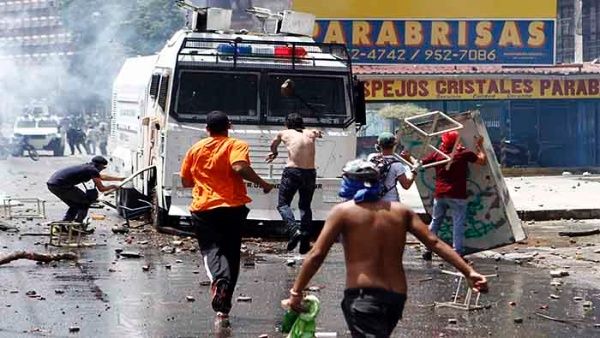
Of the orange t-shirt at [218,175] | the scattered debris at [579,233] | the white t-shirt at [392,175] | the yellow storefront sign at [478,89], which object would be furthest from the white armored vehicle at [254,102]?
the yellow storefront sign at [478,89]

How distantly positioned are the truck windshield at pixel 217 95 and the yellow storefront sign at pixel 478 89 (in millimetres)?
15130

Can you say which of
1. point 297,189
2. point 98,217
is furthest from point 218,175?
point 98,217

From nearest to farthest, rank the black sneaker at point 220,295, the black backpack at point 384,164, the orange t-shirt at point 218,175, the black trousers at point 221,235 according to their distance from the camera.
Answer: the black sneaker at point 220,295 < the black trousers at point 221,235 < the orange t-shirt at point 218,175 < the black backpack at point 384,164

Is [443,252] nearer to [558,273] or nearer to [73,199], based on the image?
[558,273]

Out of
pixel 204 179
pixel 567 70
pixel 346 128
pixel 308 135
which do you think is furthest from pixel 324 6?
pixel 204 179

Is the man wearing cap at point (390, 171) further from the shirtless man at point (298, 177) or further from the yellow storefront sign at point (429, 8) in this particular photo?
the yellow storefront sign at point (429, 8)

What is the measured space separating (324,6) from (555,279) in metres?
A: 19.1

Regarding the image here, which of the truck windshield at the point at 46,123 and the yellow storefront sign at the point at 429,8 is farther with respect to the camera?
the truck windshield at the point at 46,123

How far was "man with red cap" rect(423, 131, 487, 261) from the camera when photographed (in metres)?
11.9

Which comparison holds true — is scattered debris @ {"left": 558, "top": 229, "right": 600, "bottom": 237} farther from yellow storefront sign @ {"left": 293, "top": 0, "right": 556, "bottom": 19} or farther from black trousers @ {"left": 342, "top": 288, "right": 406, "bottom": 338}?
yellow storefront sign @ {"left": 293, "top": 0, "right": 556, "bottom": 19}

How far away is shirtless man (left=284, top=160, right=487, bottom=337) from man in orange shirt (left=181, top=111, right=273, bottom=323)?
3.10m

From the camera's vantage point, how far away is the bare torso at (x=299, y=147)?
44.0ft

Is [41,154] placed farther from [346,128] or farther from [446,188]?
[446,188]

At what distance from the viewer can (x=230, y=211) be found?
364 inches
